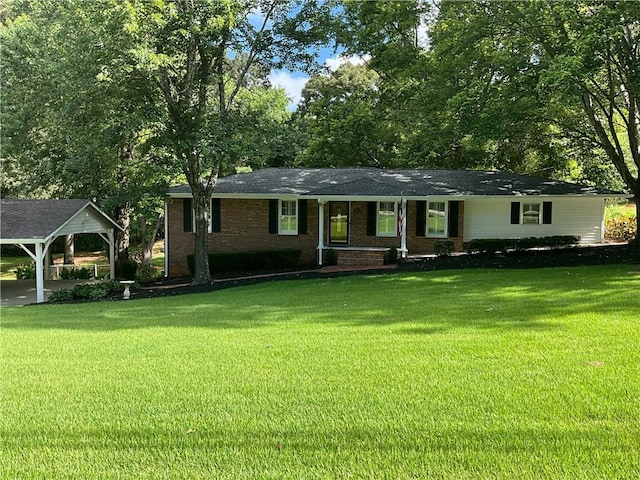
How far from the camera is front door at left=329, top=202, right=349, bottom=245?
21.7 meters

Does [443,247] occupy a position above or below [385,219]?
below

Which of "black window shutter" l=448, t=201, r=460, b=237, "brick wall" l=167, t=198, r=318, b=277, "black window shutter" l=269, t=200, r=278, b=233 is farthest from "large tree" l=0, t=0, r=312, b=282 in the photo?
"black window shutter" l=448, t=201, r=460, b=237

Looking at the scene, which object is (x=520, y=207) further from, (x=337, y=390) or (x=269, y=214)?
(x=337, y=390)

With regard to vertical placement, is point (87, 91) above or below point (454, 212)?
above

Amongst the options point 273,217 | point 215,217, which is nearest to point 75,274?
point 215,217

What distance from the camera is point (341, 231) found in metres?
21.8

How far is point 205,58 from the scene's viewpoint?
16.4 meters

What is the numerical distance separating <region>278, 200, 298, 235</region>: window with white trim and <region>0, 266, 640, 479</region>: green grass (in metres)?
12.4

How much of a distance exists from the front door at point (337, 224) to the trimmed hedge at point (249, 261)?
8.22 feet

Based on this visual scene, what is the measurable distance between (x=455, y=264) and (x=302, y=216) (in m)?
6.87

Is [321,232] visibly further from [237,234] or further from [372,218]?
[237,234]

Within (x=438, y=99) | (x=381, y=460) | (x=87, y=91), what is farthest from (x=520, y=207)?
(x=381, y=460)

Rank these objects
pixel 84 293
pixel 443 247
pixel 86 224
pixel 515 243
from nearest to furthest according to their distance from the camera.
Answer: pixel 84 293
pixel 86 224
pixel 443 247
pixel 515 243

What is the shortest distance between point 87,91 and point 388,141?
17.6 metres
